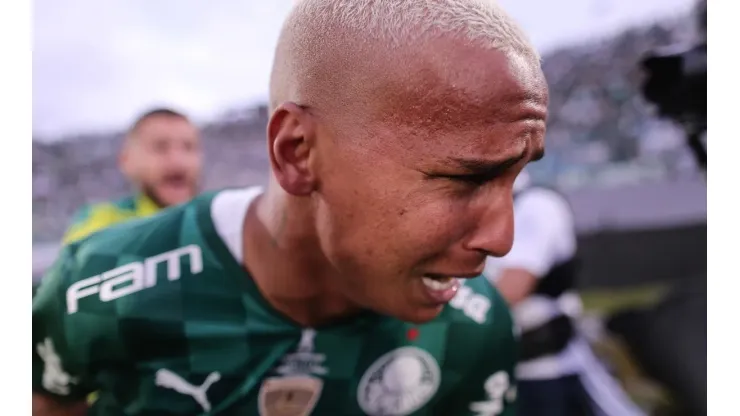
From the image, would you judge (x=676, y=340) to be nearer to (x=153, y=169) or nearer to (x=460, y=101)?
(x=460, y=101)

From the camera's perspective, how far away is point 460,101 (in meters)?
0.69

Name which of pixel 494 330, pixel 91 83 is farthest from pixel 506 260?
pixel 91 83

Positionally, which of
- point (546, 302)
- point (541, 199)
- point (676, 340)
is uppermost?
point (541, 199)

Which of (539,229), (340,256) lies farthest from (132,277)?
(539,229)

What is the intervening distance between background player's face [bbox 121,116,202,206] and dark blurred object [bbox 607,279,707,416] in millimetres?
922

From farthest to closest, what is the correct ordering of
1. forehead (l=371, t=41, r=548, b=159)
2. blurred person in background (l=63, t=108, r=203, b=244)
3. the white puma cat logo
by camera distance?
1. blurred person in background (l=63, t=108, r=203, b=244)
2. the white puma cat logo
3. forehead (l=371, t=41, r=548, b=159)

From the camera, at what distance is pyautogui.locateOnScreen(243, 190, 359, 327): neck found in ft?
2.83

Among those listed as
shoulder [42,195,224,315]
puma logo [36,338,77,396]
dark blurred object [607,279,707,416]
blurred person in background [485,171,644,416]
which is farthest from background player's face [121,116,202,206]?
dark blurred object [607,279,707,416]

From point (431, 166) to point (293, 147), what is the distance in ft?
0.59

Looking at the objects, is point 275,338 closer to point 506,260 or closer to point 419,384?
point 419,384

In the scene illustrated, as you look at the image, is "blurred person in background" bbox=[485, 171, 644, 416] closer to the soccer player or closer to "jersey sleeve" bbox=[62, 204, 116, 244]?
the soccer player

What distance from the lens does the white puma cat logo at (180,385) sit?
951 mm

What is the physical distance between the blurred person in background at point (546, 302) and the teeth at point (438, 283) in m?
0.37

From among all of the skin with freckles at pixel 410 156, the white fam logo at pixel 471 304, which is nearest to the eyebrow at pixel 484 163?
the skin with freckles at pixel 410 156
